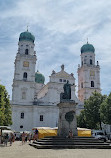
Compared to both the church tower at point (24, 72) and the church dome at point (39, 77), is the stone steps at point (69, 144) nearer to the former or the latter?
the church tower at point (24, 72)

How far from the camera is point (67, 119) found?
18.6 m

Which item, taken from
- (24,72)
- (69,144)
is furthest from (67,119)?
(24,72)

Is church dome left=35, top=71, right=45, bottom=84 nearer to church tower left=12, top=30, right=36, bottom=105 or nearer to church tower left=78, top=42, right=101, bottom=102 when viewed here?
church tower left=78, top=42, right=101, bottom=102

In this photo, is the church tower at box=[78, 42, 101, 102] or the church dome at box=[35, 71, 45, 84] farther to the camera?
the church dome at box=[35, 71, 45, 84]

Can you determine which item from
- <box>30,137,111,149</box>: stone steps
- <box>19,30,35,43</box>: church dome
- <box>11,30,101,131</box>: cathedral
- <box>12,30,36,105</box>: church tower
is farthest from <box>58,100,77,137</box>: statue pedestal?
<box>19,30,35,43</box>: church dome

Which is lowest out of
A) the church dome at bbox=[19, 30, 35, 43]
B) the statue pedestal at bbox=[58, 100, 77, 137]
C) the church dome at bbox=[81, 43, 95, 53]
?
the statue pedestal at bbox=[58, 100, 77, 137]

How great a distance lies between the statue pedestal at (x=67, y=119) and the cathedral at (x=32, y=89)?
29502 millimetres

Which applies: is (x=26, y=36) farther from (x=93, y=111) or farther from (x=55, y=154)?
(x=55, y=154)

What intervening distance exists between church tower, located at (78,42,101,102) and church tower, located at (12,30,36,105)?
1442 centimetres

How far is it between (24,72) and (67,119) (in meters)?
34.8

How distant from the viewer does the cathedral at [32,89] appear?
4972cm

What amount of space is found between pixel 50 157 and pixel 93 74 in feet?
157

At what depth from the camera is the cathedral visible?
49.7 meters

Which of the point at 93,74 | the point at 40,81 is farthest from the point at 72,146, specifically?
the point at 40,81
